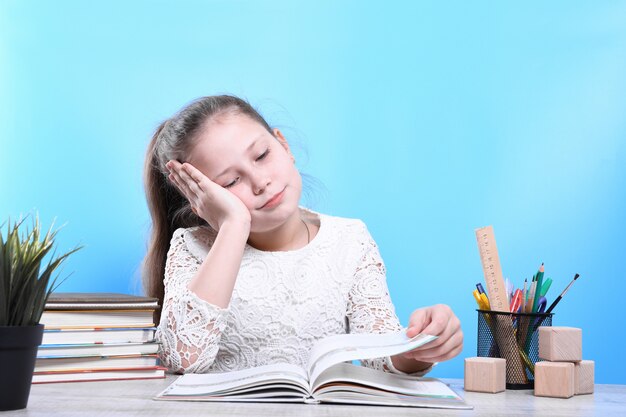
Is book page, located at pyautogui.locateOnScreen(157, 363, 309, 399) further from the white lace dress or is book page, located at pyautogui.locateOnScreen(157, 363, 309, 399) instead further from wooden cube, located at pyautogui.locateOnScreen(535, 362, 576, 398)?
the white lace dress

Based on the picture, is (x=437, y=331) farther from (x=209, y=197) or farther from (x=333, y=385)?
(x=209, y=197)

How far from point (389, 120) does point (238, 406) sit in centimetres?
150

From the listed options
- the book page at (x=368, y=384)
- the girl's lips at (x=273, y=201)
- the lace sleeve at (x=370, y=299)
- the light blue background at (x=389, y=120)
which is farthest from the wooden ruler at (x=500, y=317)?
the light blue background at (x=389, y=120)

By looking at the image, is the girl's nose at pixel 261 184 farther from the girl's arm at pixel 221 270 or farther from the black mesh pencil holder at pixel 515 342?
the black mesh pencil holder at pixel 515 342

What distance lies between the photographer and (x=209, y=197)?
1.42m

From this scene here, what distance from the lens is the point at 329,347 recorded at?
1.03 m

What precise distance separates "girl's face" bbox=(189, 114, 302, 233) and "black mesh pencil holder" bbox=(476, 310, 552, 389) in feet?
1.47

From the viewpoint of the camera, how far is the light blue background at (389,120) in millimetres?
2219

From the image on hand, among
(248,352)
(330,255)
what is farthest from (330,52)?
(248,352)

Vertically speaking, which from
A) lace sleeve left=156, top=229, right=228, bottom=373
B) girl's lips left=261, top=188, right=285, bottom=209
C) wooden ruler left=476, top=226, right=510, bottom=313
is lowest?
lace sleeve left=156, top=229, right=228, bottom=373

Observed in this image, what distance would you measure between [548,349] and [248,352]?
2.03ft

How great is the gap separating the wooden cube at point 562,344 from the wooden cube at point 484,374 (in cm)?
7

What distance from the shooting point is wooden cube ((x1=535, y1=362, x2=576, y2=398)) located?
3.45 ft

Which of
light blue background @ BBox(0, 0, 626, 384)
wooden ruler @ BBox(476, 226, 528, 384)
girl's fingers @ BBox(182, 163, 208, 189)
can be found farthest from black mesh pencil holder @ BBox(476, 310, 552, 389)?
light blue background @ BBox(0, 0, 626, 384)
